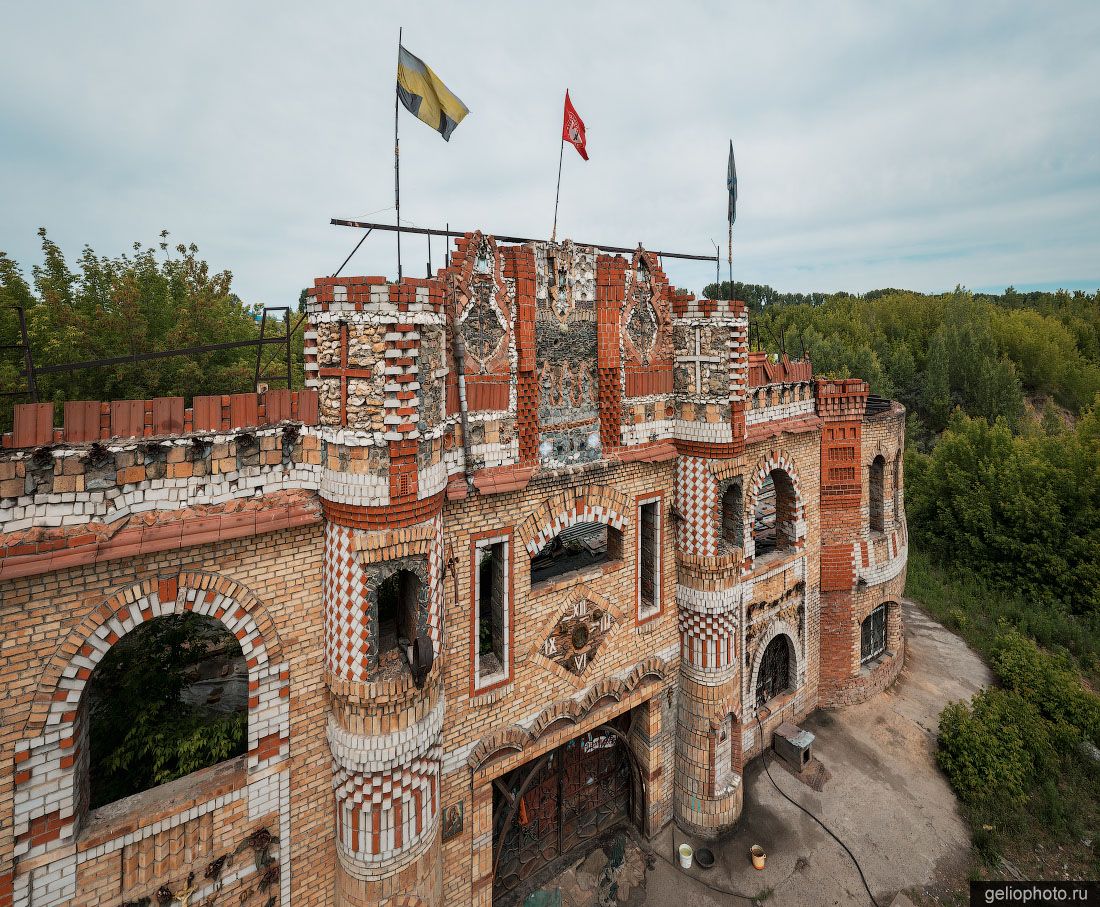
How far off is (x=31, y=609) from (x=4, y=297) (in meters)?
12.7

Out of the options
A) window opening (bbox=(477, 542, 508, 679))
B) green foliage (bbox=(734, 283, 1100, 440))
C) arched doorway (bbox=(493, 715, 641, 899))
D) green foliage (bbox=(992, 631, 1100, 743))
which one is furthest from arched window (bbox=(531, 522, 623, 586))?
green foliage (bbox=(734, 283, 1100, 440))

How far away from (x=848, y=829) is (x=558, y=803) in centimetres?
713

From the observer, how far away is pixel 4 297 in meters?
14.3

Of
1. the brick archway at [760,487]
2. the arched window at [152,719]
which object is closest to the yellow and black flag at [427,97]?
the arched window at [152,719]

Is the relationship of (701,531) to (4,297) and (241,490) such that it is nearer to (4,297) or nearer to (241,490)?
(241,490)

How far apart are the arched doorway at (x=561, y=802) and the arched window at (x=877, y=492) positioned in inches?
442

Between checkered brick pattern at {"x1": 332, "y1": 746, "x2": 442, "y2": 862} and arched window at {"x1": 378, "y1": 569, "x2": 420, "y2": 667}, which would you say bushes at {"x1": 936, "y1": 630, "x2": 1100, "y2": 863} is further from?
arched window at {"x1": 378, "y1": 569, "x2": 420, "y2": 667}

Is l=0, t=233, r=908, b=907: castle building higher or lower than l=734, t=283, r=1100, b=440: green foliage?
lower

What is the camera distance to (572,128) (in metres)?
11.3

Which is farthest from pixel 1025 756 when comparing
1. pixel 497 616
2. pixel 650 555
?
pixel 497 616

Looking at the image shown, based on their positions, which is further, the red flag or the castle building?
the red flag

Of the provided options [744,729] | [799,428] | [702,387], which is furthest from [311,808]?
[799,428]

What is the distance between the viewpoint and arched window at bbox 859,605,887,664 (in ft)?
59.2

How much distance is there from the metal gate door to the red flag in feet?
39.9
